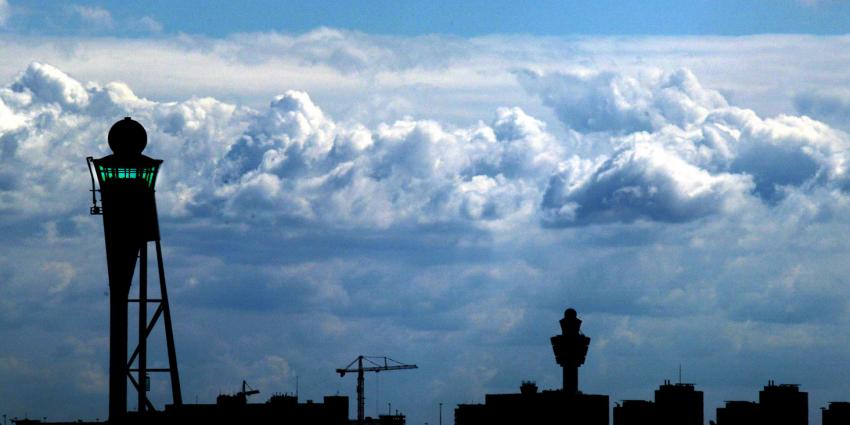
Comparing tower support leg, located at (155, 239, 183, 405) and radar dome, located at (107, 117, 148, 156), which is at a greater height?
radar dome, located at (107, 117, 148, 156)

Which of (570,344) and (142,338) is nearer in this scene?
(142,338)

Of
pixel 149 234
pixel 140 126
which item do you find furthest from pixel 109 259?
pixel 140 126

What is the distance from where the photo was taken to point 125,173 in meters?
135

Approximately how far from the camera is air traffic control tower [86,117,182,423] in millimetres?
133625

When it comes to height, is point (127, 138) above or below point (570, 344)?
above

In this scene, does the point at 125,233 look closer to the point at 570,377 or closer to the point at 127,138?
the point at 127,138

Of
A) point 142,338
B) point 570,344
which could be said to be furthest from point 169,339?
point 570,344

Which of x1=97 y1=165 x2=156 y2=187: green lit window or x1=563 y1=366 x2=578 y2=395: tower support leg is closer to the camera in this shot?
x1=97 y1=165 x2=156 y2=187: green lit window

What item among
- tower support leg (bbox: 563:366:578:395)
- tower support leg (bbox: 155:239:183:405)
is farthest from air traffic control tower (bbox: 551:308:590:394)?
tower support leg (bbox: 155:239:183:405)

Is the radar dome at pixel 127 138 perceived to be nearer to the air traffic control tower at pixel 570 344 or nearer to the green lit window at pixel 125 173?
the green lit window at pixel 125 173

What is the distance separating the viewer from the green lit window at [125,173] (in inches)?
Result: 5305

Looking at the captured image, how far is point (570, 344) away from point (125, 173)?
54.0 m

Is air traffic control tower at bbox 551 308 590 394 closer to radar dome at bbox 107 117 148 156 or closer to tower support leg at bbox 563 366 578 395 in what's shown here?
tower support leg at bbox 563 366 578 395

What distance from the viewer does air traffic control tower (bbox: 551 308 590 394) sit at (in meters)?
163
